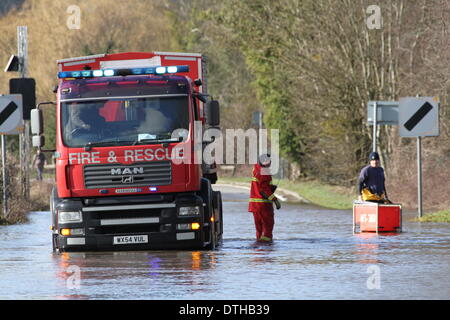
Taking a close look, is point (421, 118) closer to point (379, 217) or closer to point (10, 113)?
point (379, 217)

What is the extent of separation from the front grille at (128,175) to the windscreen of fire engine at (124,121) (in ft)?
1.20

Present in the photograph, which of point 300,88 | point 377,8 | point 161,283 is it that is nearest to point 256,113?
point 300,88

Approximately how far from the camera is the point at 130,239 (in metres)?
18.8

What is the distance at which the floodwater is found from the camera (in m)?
13.5

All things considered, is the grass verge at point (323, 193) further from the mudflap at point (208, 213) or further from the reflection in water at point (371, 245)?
the mudflap at point (208, 213)

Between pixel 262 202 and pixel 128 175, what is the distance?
383 cm

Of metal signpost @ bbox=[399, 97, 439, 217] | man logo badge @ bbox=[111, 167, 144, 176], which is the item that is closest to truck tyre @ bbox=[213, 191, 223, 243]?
man logo badge @ bbox=[111, 167, 144, 176]

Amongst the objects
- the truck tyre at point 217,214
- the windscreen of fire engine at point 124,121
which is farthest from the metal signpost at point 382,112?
the windscreen of fire engine at point 124,121

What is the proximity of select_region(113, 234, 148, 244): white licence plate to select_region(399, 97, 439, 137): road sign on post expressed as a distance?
991 cm

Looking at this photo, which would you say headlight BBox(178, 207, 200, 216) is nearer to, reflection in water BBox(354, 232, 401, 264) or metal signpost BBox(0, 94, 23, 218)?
reflection in water BBox(354, 232, 401, 264)

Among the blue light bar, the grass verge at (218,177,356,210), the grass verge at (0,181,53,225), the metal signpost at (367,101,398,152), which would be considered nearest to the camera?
the blue light bar

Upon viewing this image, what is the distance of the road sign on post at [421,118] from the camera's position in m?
27.0

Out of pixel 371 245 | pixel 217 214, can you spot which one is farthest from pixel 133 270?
pixel 371 245
